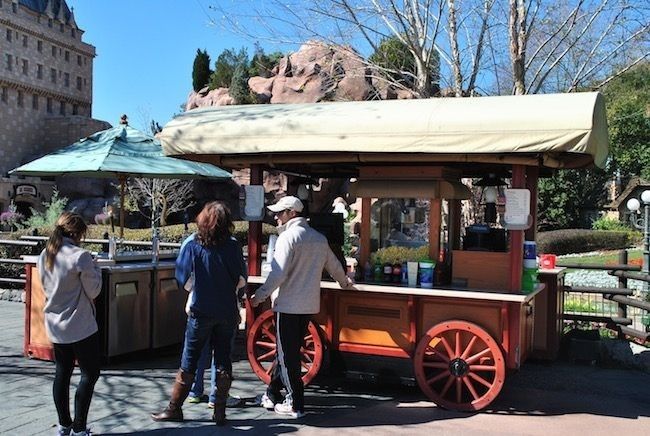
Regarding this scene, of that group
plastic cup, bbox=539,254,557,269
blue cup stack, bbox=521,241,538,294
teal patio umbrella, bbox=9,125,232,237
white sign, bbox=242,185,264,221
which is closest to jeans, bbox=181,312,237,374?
white sign, bbox=242,185,264,221

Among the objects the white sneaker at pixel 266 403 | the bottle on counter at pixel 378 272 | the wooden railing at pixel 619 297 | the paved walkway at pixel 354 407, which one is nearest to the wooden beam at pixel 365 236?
the bottle on counter at pixel 378 272

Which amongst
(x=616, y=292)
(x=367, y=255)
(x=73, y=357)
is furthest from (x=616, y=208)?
(x=73, y=357)

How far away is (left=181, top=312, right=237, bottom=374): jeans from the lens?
5.20 meters

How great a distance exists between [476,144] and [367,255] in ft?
5.76

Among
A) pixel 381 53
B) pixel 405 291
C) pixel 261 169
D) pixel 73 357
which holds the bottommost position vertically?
pixel 73 357

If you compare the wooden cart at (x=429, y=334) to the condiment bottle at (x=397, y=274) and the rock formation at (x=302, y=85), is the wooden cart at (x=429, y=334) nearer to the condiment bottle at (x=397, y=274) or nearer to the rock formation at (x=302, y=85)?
the condiment bottle at (x=397, y=274)

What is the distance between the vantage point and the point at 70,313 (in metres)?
4.66

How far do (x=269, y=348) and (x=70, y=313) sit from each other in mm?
2261

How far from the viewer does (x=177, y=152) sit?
6402 millimetres

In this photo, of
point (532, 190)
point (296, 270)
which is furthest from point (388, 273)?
point (532, 190)

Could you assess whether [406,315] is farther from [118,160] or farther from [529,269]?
[118,160]

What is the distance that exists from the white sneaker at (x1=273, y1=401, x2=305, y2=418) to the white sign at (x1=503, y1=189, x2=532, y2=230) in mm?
2354

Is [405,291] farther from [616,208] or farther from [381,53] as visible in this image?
[616,208]

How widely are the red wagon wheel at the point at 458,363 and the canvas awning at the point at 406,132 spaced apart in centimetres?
152
